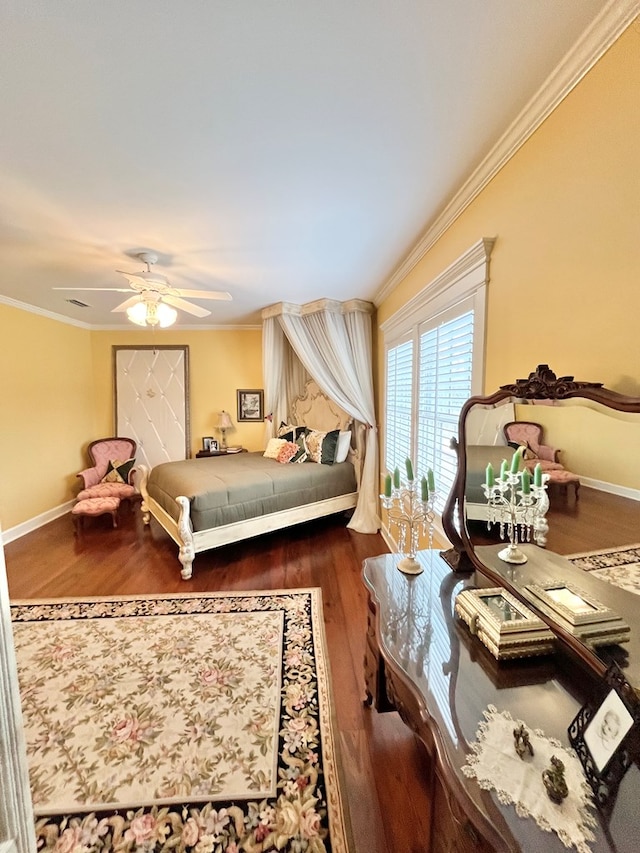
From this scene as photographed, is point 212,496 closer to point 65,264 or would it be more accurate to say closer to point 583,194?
point 65,264

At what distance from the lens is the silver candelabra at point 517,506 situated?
3.44 feet

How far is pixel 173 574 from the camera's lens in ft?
9.55

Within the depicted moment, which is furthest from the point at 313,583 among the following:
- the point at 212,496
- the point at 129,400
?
the point at 129,400

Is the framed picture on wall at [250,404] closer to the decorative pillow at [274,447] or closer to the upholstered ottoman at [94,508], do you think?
the decorative pillow at [274,447]

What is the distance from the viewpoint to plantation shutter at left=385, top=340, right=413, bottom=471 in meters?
2.81

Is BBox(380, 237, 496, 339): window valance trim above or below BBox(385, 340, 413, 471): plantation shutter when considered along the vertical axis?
above

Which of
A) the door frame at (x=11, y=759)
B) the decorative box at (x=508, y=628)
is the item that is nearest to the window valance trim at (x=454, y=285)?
the decorative box at (x=508, y=628)

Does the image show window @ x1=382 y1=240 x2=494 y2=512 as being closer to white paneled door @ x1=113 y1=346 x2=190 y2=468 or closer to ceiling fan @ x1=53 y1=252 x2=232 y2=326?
ceiling fan @ x1=53 y1=252 x2=232 y2=326

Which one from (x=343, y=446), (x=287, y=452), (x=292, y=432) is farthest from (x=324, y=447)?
(x=292, y=432)

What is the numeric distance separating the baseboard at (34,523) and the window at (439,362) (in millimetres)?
4054

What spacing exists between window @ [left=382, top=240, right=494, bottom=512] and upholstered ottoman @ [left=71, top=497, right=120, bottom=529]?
3.26 metres

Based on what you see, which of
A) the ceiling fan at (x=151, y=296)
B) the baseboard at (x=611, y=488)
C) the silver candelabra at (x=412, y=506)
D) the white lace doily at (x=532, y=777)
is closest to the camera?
the white lace doily at (x=532, y=777)

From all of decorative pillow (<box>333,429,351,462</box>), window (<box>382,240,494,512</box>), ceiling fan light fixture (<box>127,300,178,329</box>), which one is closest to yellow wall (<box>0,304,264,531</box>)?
decorative pillow (<box>333,429,351,462</box>)

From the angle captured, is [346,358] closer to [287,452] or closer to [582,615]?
[287,452]
